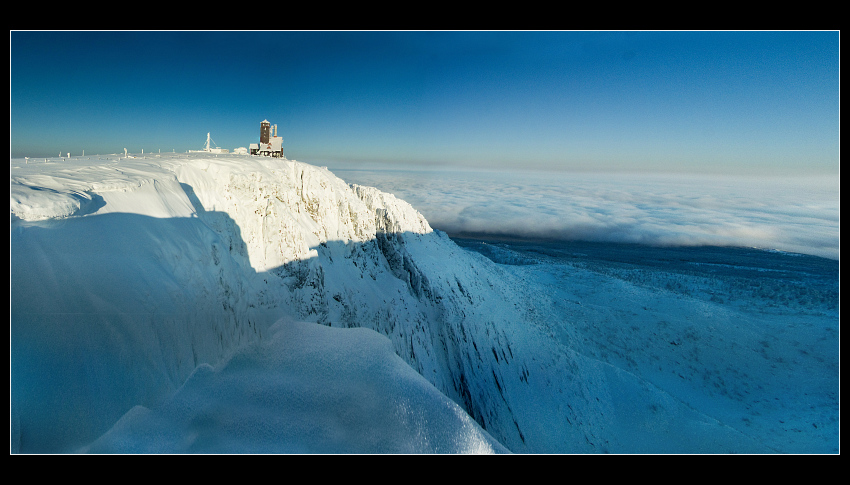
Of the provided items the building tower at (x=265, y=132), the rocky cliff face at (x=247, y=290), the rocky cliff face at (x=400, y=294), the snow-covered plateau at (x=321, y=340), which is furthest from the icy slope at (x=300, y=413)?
the building tower at (x=265, y=132)

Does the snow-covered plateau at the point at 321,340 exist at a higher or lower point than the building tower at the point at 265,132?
lower

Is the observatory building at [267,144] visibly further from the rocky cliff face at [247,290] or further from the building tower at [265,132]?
the rocky cliff face at [247,290]

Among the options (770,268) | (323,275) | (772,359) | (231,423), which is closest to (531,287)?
(772,359)

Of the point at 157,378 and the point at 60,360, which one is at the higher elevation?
the point at 60,360

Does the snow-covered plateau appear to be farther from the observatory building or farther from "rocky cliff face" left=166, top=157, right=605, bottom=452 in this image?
the observatory building

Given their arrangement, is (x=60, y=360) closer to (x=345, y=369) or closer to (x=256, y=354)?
(x=256, y=354)

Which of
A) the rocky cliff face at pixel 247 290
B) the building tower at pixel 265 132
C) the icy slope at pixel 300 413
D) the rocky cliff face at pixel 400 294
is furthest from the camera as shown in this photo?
the building tower at pixel 265 132

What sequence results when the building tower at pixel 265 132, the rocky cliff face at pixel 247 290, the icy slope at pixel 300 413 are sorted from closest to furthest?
the rocky cliff face at pixel 247 290 → the icy slope at pixel 300 413 → the building tower at pixel 265 132
